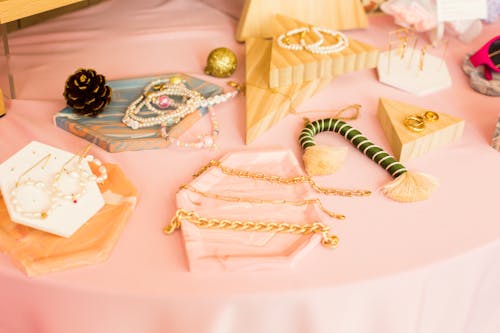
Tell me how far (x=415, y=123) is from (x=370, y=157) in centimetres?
10

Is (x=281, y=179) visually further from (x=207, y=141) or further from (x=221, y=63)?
(x=221, y=63)

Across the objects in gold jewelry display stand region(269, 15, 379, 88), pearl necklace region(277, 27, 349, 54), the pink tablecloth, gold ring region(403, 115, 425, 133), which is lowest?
the pink tablecloth

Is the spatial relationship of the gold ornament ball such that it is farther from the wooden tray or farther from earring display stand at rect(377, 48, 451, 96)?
earring display stand at rect(377, 48, 451, 96)

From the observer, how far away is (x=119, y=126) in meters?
0.93

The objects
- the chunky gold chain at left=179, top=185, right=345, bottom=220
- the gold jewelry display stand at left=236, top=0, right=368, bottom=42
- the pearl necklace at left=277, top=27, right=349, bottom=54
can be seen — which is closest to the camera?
the chunky gold chain at left=179, top=185, right=345, bottom=220

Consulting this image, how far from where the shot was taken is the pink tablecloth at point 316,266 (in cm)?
66

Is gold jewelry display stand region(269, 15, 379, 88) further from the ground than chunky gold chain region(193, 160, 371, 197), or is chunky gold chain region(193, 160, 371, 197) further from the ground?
gold jewelry display stand region(269, 15, 379, 88)

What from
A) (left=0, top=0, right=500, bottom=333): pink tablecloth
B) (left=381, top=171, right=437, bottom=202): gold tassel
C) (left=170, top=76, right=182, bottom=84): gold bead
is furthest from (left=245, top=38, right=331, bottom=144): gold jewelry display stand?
(left=381, top=171, right=437, bottom=202): gold tassel

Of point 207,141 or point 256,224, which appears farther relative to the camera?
point 207,141

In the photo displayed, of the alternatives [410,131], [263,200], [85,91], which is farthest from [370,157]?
[85,91]

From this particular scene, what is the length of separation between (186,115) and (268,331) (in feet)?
1.38

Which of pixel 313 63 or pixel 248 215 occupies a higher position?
pixel 313 63

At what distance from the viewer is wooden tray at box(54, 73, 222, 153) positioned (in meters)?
0.89

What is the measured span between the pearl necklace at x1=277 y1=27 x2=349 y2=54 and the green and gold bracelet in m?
0.14
